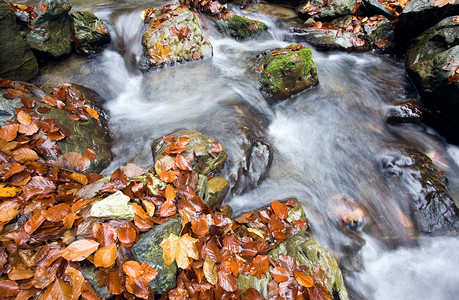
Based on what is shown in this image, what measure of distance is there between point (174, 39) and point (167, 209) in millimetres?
5026

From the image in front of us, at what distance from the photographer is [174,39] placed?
6.07m

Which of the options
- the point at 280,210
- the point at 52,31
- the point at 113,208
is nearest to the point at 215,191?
the point at 280,210

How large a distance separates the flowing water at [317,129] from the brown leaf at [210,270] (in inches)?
51.5

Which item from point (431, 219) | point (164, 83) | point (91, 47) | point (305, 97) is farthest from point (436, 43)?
point (91, 47)

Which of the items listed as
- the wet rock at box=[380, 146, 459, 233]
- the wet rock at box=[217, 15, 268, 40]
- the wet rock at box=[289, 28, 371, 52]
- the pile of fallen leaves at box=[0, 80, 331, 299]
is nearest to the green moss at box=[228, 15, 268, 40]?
the wet rock at box=[217, 15, 268, 40]

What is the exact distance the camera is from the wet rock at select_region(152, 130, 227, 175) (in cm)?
350

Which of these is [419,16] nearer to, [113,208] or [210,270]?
[210,270]

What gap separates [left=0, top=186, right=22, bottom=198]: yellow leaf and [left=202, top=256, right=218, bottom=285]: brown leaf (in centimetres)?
215

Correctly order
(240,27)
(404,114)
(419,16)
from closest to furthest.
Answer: (404,114) < (419,16) < (240,27)

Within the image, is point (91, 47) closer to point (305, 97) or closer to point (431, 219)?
point (305, 97)

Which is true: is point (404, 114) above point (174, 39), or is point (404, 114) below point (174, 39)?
below

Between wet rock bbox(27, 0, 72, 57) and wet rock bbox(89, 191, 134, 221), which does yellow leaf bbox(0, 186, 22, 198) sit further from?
wet rock bbox(27, 0, 72, 57)

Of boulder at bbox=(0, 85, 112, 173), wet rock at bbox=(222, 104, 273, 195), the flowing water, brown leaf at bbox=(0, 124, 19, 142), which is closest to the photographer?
brown leaf at bbox=(0, 124, 19, 142)

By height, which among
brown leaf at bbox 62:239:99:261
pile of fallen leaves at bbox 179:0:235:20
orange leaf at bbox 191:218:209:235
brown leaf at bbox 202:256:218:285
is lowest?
brown leaf at bbox 202:256:218:285
